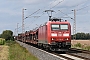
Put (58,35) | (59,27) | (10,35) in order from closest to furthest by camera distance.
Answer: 1. (58,35)
2. (59,27)
3. (10,35)

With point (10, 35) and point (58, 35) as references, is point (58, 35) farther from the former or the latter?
point (10, 35)

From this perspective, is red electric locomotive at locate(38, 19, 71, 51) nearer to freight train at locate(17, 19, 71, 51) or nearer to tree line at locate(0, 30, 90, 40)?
freight train at locate(17, 19, 71, 51)

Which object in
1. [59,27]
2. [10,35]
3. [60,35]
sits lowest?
[60,35]

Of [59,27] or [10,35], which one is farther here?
[10,35]

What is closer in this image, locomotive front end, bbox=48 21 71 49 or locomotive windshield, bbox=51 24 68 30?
locomotive front end, bbox=48 21 71 49

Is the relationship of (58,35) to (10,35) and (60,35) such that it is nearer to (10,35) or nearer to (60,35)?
(60,35)

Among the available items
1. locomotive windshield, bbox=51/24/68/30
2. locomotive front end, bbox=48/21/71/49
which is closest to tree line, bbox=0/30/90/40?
locomotive windshield, bbox=51/24/68/30

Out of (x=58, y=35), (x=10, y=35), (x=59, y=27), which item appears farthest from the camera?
(x=10, y=35)

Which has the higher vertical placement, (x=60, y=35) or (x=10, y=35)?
(x=10, y=35)

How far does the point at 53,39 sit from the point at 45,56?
712 centimetres

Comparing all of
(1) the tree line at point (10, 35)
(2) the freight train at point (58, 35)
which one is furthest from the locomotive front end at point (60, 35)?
(1) the tree line at point (10, 35)

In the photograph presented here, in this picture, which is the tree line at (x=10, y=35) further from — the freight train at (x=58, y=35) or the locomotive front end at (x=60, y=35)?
the locomotive front end at (x=60, y=35)

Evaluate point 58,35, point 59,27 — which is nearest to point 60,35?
point 58,35

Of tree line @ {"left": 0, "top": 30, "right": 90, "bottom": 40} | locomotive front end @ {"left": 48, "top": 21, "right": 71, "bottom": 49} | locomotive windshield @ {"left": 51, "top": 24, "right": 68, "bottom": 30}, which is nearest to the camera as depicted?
locomotive front end @ {"left": 48, "top": 21, "right": 71, "bottom": 49}
